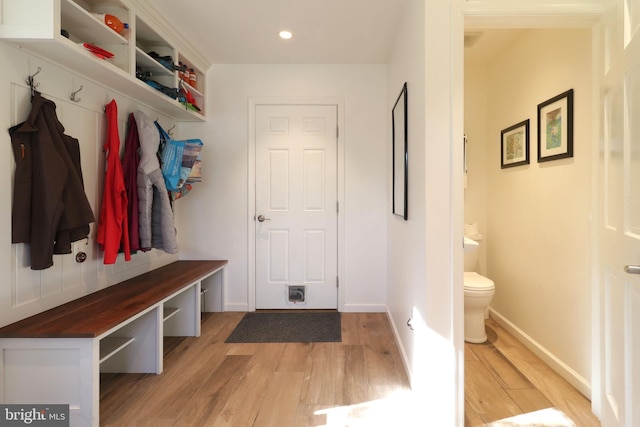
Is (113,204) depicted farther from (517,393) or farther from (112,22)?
(517,393)

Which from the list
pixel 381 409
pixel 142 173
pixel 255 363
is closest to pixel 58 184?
pixel 142 173

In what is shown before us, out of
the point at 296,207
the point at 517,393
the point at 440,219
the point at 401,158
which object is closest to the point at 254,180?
the point at 296,207

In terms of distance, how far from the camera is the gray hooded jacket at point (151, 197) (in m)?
2.09

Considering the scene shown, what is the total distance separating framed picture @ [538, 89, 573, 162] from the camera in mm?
1804

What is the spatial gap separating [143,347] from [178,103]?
1.87 metres

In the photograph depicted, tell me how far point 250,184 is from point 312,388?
6.18 ft

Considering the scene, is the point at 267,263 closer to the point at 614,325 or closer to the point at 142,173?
the point at 142,173

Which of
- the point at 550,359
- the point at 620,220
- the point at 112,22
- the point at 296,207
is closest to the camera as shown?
the point at 620,220

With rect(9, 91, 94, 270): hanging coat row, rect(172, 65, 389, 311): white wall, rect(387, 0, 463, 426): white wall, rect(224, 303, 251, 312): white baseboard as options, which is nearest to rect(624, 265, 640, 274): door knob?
rect(387, 0, 463, 426): white wall

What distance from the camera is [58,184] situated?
1493 millimetres

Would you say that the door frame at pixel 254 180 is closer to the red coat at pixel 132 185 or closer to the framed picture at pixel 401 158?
the framed picture at pixel 401 158

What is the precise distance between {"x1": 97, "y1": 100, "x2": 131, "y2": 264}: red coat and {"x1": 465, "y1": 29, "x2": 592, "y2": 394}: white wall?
114 inches

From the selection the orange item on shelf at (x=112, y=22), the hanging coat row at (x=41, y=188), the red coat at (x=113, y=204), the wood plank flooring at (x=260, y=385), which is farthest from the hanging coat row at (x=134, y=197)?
the wood plank flooring at (x=260, y=385)

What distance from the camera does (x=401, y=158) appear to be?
206cm
